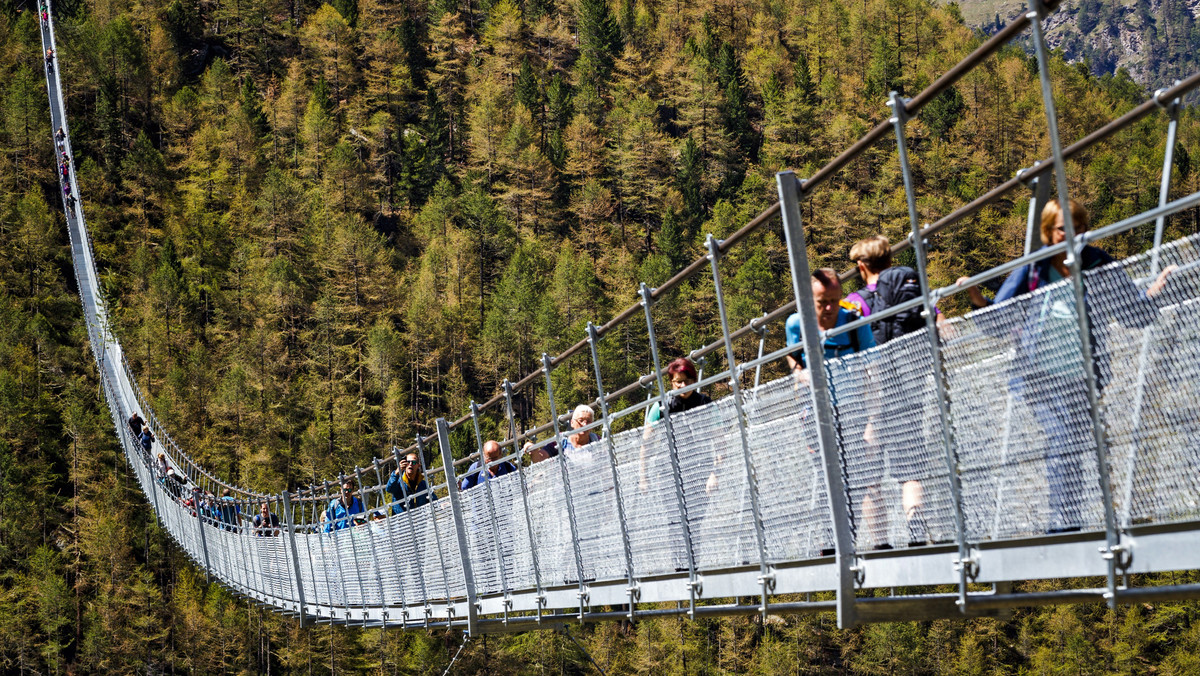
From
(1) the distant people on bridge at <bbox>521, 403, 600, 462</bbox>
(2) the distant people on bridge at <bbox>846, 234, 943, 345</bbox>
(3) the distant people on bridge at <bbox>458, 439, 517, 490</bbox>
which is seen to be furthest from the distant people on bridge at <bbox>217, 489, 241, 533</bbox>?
(2) the distant people on bridge at <bbox>846, 234, 943, 345</bbox>

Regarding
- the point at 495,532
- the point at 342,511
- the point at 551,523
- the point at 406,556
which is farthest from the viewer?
the point at 342,511

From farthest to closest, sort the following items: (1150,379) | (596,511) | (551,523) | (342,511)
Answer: (342,511), (551,523), (596,511), (1150,379)

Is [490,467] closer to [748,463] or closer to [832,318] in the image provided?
[748,463]

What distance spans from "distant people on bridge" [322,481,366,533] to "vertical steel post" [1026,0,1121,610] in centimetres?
818

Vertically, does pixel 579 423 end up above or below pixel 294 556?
above

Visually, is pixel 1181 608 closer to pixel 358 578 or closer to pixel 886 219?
pixel 886 219

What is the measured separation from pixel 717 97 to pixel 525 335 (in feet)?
90.0

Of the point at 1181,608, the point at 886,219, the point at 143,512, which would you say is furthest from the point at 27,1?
the point at 1181,608

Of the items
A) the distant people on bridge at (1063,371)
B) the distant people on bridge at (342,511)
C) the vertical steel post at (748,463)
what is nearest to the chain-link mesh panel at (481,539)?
the distant people on bridge at (342,511)

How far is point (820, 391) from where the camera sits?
365 cm

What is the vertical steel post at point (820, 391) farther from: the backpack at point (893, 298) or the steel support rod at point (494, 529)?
the steel support rod at point (494, 529)

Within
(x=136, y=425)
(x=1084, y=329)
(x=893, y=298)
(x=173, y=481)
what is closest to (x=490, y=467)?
(x=893, y=298)

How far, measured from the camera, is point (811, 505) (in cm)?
388

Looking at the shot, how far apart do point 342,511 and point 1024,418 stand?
964cm
